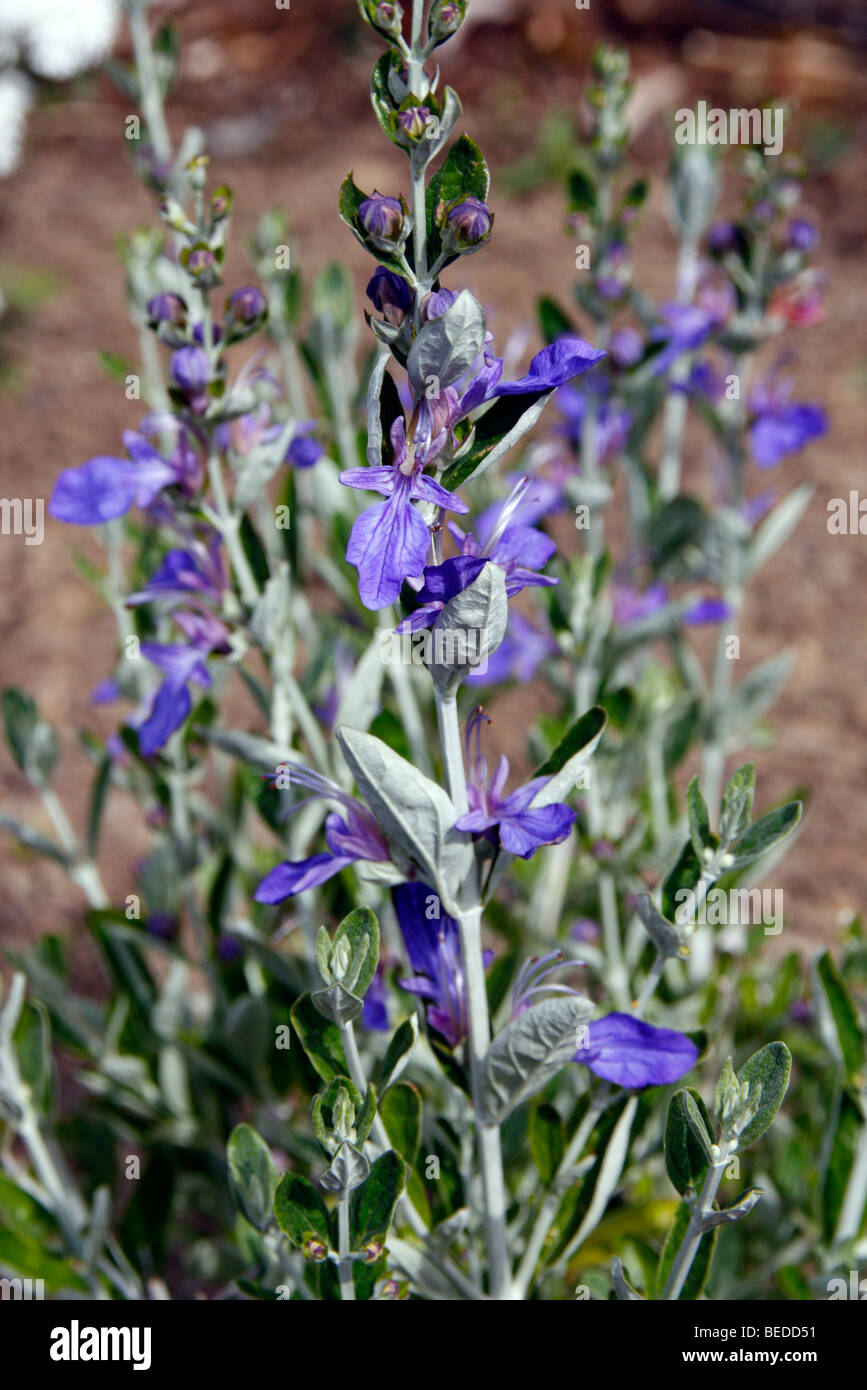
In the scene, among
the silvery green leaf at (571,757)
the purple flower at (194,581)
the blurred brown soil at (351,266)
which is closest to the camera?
the silvery green leaf at (571,757)

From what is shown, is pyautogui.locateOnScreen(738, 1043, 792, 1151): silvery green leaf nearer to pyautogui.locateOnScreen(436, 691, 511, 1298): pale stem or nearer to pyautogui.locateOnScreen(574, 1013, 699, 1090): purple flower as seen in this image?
pyautogui.locateOnScreen(574, 1013, 699, 1090): purple flower

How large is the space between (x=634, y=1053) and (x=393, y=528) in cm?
62

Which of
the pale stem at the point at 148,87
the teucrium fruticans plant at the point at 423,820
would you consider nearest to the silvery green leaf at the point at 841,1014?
the teucrium fruticans plant at the point at 423,820

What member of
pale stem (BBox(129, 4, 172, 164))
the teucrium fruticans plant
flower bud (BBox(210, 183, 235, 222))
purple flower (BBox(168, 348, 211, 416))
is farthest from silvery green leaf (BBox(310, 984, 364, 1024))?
pale stem (BBox(129, 4, 172, 164))

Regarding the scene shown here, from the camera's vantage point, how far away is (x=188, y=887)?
214cm

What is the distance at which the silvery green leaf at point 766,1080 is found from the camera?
3.96ft

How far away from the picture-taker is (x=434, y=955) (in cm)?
136

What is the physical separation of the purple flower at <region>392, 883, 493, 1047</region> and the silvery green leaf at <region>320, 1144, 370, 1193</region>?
205 millimetres

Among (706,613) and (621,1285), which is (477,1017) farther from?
(706,613)

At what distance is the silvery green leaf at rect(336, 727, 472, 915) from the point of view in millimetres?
1177

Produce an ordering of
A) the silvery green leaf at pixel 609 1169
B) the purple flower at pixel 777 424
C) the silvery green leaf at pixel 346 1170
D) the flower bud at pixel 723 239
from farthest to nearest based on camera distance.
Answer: the purple flower at pixel 777 424, the flower bud at pixel 723 239, the silvery green leaf at pixel 609 1169, the silvery green leaf at pixel 346 1170

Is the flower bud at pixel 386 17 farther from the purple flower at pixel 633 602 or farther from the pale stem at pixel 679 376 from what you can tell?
the purple flower at pixel 633 602

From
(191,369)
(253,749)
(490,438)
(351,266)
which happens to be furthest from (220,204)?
(351,266)

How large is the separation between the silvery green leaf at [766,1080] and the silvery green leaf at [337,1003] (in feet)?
1.27
